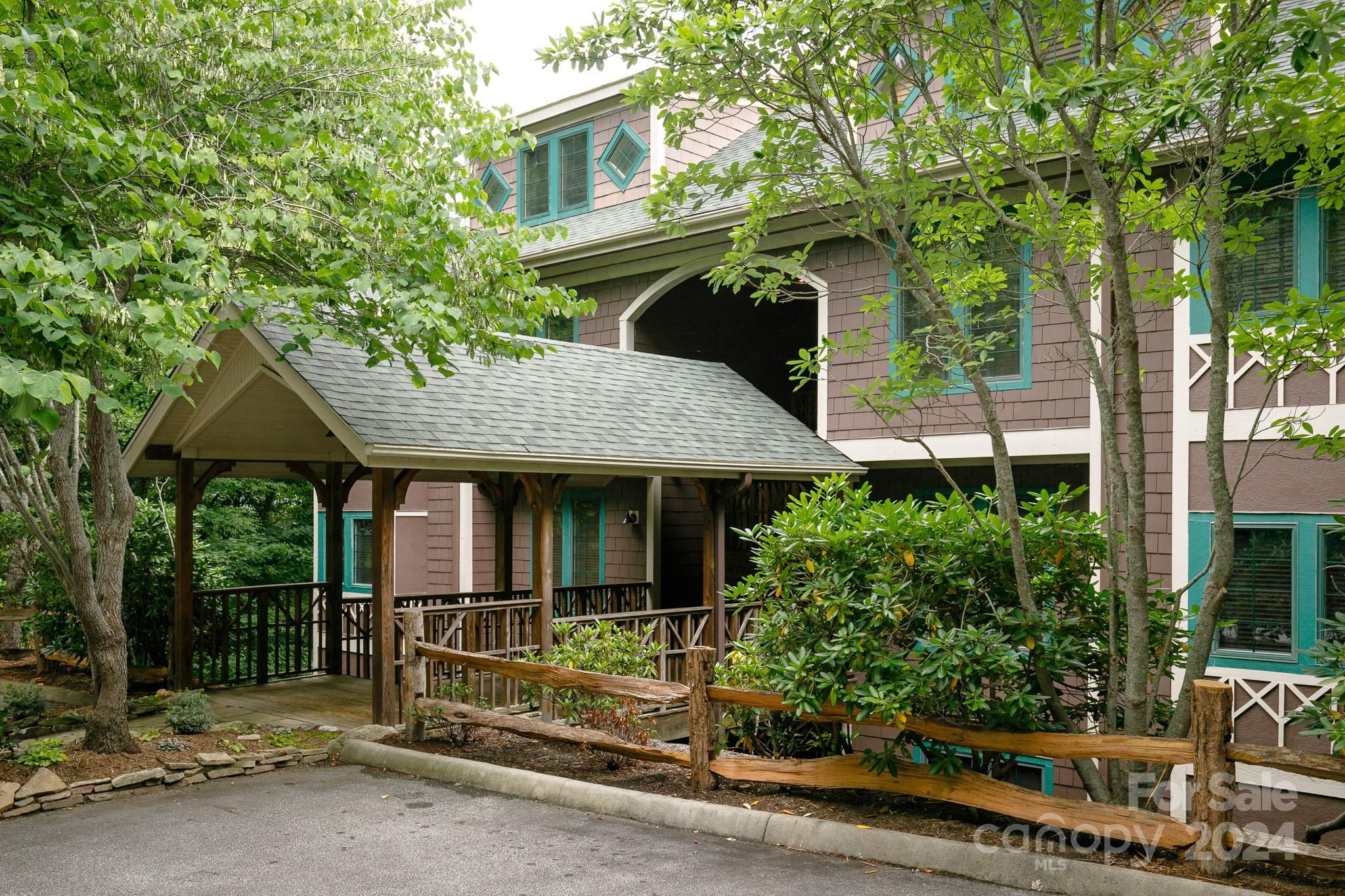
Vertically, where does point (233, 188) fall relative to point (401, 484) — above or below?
above

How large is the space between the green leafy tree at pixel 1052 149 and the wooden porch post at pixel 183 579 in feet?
22.0

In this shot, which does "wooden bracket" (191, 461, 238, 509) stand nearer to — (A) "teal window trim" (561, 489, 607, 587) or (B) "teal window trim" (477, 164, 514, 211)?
(A) "teal window trim" (561, 489, 607, 587)

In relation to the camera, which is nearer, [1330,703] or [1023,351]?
[1330,703]

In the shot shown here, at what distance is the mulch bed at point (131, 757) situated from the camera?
770cm

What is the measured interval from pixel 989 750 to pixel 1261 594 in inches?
211

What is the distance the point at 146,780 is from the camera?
25.6 feet

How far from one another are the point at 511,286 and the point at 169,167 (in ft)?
8.67

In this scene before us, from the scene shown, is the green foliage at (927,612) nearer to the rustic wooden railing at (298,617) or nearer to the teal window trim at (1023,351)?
the rustic wooden railing at (298,617)

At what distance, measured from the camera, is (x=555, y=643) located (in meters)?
11.2

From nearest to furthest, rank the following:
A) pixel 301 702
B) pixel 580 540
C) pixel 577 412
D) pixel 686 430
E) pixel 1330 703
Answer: pixel 1330 703 → pixel 301 702 → pixel 577 412 → pixel 686 430 → pixel 580 540

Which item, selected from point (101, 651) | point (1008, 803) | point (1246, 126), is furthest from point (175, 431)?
point (1246, 126)

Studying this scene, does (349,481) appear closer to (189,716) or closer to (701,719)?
(189,716)

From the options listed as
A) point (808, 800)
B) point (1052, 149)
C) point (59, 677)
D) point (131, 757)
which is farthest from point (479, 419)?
point (59, 677)

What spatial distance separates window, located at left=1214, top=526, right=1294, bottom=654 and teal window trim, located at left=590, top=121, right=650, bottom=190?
9841 millimetres
